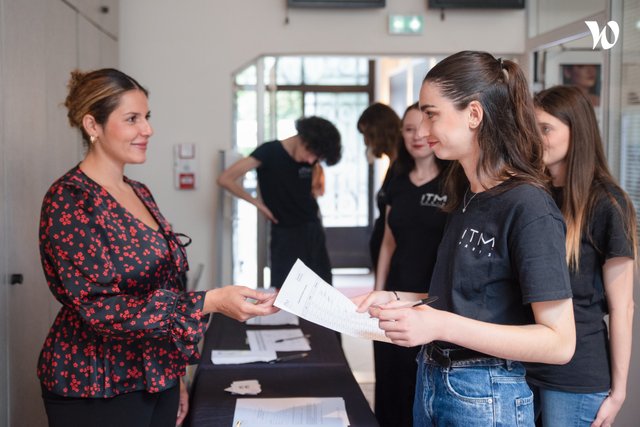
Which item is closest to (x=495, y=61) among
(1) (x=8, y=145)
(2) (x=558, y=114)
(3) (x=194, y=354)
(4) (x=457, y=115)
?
(4) (x=457, y=115)

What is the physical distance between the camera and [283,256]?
4.53 meters

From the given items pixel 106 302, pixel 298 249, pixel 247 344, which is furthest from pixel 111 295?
pixel 298 249

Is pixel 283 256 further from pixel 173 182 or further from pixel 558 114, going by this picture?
pixel 558 114

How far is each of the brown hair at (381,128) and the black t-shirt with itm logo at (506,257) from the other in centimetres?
Answer: 249

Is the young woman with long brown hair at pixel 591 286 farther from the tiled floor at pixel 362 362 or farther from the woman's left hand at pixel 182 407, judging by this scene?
the tiled floor at pixel 362 362

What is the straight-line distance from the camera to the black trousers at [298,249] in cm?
450

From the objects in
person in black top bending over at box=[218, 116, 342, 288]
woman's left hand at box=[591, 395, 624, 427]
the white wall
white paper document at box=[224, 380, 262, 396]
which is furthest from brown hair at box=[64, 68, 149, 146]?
the white wall

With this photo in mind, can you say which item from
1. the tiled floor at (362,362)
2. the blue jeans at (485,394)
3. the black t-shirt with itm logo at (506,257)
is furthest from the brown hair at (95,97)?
the tiled floor at (362,362)

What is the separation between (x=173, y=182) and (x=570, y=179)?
3.21m

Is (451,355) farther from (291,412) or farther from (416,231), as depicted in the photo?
(416,231)

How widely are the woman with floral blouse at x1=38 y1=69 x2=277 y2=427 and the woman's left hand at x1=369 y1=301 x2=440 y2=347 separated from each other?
51cm

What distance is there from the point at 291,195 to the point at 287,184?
73 mm

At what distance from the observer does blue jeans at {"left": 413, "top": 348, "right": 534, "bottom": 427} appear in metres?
1.51

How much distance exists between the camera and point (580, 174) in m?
2.07
